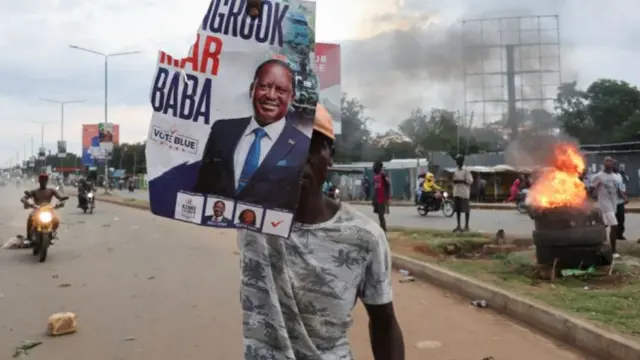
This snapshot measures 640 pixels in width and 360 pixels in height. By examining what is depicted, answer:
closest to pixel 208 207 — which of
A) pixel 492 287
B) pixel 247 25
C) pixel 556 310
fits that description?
pixel 247 25

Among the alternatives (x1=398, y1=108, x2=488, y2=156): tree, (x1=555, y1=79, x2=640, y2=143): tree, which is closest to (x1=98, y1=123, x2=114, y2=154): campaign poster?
(x1=398, y1=108, x2=488, y2=156): tree

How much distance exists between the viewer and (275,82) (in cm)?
143

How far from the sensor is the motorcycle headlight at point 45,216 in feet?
31.8

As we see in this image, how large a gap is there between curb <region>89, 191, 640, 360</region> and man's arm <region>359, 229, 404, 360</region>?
1.53 metres

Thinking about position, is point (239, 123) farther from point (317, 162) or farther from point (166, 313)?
point (166, 313)

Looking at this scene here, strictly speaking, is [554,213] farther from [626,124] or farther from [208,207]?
[626,124]

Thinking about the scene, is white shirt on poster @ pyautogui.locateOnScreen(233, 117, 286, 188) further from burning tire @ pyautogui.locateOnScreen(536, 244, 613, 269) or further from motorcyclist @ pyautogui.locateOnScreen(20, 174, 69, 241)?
motorcyclist @ pyautogui.locateOnScreen(20, 174, 69, 241)

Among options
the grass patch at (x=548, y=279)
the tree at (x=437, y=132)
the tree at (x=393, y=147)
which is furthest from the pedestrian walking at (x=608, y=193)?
the tree at (x=393, y=147)

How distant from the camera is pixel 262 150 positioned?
4.67 feet

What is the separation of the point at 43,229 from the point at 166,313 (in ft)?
15.6

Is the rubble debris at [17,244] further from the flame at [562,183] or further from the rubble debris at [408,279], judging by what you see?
the flame at [562,183]

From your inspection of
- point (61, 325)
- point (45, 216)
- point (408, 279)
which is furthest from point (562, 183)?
point (45, 216)

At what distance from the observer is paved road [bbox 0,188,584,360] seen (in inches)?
184

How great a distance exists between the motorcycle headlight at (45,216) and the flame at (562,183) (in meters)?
7.17
